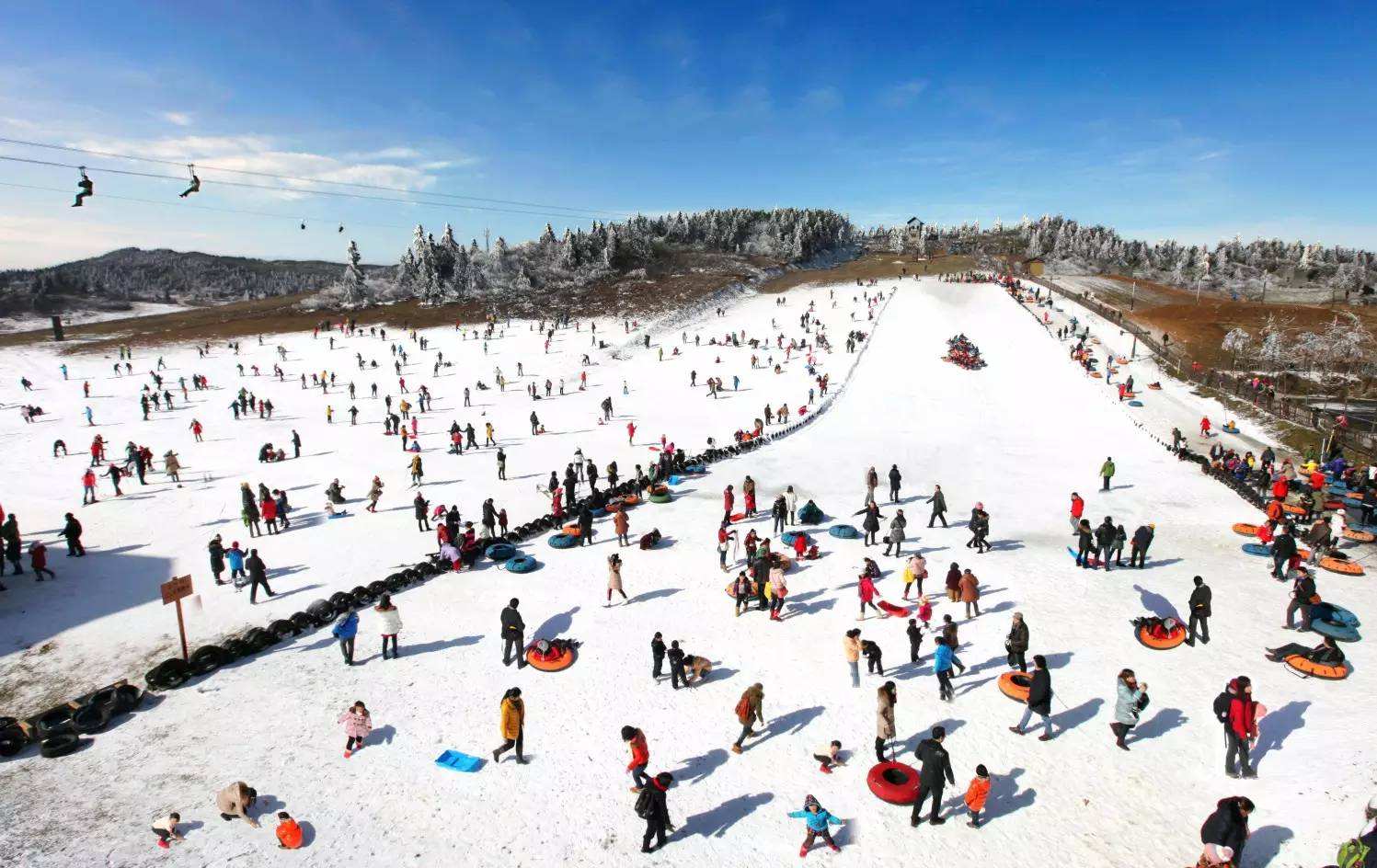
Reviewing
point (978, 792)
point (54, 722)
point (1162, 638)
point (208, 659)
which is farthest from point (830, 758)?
point (54, 722)

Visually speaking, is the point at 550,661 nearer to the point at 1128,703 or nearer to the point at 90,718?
the point at 90,718

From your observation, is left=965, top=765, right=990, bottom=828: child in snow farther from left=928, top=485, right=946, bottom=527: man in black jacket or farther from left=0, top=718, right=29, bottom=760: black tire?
left=0, top=718, right=29, bottom=760: black tire

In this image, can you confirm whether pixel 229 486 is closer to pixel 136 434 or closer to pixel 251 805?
pixel 136 434

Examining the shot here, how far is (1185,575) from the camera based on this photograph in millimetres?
17297

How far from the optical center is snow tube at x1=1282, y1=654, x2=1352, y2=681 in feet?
39.9

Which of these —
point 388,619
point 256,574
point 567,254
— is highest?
point 567,254

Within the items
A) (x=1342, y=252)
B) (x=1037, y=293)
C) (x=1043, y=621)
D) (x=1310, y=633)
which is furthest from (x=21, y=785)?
(x=1342, y=252)

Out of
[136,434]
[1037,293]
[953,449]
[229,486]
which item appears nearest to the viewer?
[229,486]

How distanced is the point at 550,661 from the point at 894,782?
7.34m

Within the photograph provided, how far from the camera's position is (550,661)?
13.7 meters

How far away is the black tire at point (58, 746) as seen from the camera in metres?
10.9

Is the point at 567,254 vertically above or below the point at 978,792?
above

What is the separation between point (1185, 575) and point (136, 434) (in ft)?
169

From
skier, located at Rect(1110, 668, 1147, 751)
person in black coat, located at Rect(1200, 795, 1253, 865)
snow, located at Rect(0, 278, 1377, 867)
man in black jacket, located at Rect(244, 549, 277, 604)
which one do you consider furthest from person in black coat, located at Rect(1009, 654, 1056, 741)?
man in black jacket, located at Rect(244, 549, 277, 604)
